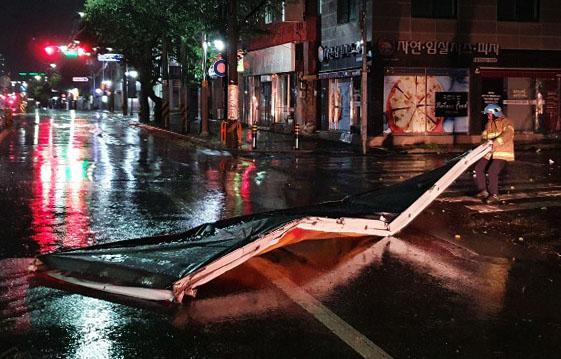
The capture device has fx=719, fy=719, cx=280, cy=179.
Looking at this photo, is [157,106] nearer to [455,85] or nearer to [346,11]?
[346,11]

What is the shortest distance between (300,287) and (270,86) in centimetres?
3319

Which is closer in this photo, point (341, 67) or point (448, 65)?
point (448, 65)

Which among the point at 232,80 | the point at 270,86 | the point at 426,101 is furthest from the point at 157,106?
the point at 426,101

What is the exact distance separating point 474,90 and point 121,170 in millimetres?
16305

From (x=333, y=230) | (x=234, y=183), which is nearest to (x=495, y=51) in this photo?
(x=234, y=183)

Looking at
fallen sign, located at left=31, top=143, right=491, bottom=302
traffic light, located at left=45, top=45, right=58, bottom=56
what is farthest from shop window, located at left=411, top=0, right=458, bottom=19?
traffic light, located at left=45, top=45, right=58, bottom=56

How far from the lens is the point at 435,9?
28641 millimetres

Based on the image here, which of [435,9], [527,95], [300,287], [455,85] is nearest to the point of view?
[300,287]

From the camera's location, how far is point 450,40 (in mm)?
28688

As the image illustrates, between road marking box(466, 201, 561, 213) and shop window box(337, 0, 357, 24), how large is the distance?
59.1 ft

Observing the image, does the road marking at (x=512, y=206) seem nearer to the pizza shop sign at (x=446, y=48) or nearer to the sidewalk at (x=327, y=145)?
the sidewalk at (x=327, y=145)

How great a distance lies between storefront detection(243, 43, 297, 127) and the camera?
36156 millimetres

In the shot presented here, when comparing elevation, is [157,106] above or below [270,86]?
below

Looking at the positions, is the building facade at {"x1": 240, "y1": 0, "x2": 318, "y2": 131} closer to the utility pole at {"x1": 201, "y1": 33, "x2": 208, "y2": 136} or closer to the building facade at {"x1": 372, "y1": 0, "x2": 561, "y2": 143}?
the utility pole at {"x1": 201, "y1": 33, "x2": 208, "y2": 136}
